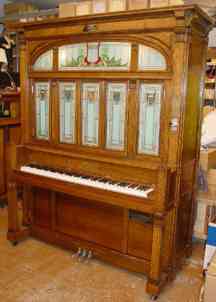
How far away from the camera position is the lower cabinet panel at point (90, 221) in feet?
8.71

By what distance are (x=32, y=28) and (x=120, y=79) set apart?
984mm

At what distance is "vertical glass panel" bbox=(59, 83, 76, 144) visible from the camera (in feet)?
8.88

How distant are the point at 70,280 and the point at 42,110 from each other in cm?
148

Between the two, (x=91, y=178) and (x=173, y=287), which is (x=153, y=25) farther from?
(x=173, y=287)

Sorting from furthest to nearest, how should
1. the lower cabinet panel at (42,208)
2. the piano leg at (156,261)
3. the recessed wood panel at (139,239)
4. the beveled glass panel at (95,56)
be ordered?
the lower cabinet panel at (42,208) < the recessed wood panel at (139,239) < the beveled glass panel at (95,56) < the piano leg at (156,261)

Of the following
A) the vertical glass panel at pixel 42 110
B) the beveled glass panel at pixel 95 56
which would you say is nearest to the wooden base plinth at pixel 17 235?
the vertical glass panel at pixel 42 110

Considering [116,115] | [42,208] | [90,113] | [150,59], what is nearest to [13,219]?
[42,208]

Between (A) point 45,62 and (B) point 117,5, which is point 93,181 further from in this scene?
(B) point 117,5

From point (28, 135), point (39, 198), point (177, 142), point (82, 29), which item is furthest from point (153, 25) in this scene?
point (39, 198)

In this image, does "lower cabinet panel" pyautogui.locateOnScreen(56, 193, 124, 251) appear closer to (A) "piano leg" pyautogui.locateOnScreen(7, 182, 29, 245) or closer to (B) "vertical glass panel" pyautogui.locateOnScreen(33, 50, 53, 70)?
(A) "piano leg" pyautogui.locateOnScreen(7, 182, 29, 245)

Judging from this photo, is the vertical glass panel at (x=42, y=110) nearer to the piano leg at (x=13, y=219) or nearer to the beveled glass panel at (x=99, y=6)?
the piano leg at (x=13, y=219)

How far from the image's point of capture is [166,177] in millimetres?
2127

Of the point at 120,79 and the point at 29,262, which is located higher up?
the point at 120,79

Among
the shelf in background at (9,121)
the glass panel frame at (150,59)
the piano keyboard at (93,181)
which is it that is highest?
the glass panel frame at (150,59)
